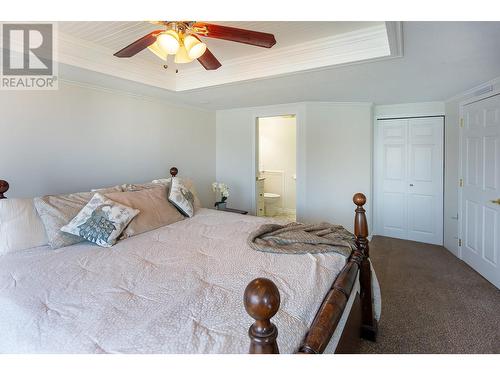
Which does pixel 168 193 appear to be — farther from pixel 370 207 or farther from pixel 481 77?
pixel 481 77

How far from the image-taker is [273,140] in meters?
6.33

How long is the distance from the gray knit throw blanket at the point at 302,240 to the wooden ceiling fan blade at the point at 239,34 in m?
1.23

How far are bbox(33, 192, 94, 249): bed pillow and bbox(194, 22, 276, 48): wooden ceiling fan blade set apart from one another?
1.54m

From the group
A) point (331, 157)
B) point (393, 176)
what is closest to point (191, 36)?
point (331, 157)

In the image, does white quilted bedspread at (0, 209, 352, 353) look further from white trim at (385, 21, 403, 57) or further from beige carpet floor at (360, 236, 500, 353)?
white trim at (385, 21, 403, 57)

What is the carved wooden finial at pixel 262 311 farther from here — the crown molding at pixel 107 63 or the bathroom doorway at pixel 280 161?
the bathroom doorway at pixel 280 161

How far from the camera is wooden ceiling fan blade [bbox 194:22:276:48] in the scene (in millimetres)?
1523

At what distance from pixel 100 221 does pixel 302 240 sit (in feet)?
4.67

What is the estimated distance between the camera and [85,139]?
2820 mm

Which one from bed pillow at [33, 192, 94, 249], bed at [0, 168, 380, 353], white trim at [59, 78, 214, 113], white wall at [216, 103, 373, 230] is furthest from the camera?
white wall at [216, 103, 373, 230]

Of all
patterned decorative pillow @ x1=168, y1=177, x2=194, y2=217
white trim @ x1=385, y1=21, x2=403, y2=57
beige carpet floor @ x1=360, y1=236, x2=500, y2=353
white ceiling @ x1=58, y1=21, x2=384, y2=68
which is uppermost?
white ceiling @ x1=58, y1=21, x2=384, y2=68

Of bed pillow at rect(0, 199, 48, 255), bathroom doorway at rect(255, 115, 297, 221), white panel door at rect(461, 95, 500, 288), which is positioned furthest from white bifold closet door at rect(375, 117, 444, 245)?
bed pillow at rect(0, 199, 48, 255)

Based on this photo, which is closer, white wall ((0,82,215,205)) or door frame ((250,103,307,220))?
white wall ((0,82,215,205))

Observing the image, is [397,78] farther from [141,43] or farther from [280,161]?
[280,161]
